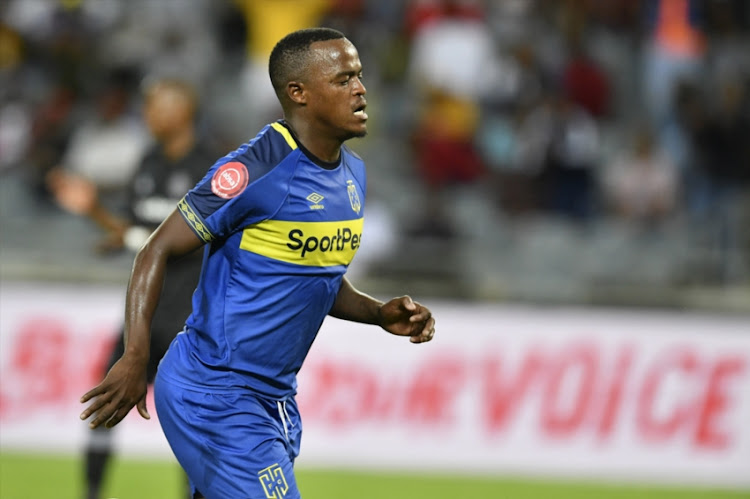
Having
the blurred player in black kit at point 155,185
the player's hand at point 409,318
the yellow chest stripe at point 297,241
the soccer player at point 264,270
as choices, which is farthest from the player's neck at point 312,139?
the blurred player in black kit at point 155,185

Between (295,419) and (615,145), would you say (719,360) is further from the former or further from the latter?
(295,419)

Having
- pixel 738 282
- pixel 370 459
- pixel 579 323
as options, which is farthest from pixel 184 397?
pixel 738 282

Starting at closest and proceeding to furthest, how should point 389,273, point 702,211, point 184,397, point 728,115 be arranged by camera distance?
point 184,397 → point 389,273 → point 702,211 → point 728,115

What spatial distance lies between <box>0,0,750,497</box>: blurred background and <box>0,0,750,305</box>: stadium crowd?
0.08 feet

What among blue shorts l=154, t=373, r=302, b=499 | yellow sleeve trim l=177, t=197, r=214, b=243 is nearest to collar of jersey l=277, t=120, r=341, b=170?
yellow sleeve trim l=177, t=197, r=214, b=243

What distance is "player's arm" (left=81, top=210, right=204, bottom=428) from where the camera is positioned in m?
3.84

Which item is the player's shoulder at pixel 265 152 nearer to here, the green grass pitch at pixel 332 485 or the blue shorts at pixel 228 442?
the blue shorts at pixel 228 442

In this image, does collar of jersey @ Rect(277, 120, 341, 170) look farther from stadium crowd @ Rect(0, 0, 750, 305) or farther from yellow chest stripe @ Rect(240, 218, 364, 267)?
stadium crowd @ Rect(0, 0, 750, 305)

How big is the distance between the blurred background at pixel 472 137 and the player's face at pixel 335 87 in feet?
17.5

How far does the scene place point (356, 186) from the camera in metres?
4.56

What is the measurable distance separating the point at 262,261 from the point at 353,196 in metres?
0.49

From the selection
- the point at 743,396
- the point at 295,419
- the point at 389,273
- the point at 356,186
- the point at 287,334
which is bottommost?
the point at 743,396

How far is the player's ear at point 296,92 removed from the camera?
4324 mm

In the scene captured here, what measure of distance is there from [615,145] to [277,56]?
28.6 feet
